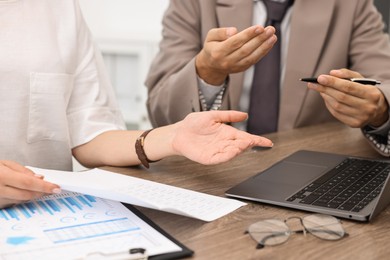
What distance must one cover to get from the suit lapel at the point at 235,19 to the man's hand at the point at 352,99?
380mm

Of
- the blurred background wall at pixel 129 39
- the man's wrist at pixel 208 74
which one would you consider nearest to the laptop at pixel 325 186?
the man's wrist at pixel 208 74

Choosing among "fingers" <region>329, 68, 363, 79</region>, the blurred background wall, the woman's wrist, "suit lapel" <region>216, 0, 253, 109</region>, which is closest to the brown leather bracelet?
the woman's wrist

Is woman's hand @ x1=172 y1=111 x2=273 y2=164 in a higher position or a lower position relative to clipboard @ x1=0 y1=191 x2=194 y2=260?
higher

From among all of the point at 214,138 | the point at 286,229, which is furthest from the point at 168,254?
the point at 214,138

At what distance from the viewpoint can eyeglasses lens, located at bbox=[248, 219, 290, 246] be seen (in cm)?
74

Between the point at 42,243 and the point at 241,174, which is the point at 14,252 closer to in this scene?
the point at 42,243

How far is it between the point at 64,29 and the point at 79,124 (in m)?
0.20

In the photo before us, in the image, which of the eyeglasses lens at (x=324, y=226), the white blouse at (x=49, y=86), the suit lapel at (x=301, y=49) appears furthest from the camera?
the suit lapel at (x=301, y=49)

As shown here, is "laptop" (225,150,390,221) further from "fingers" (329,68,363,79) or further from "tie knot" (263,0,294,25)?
"tie knot" (263,0,294,25)

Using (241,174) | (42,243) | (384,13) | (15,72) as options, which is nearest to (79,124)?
(15,72)

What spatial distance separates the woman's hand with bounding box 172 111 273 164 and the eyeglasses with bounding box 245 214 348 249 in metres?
0.17

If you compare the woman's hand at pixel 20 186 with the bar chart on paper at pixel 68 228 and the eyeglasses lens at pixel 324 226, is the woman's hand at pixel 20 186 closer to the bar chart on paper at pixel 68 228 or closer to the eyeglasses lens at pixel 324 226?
the bar chart on paper at pixel 68 228

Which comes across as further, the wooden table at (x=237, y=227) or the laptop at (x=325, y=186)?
the laptop at (x=325, y=186)

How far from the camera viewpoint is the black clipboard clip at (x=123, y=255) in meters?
0.65
